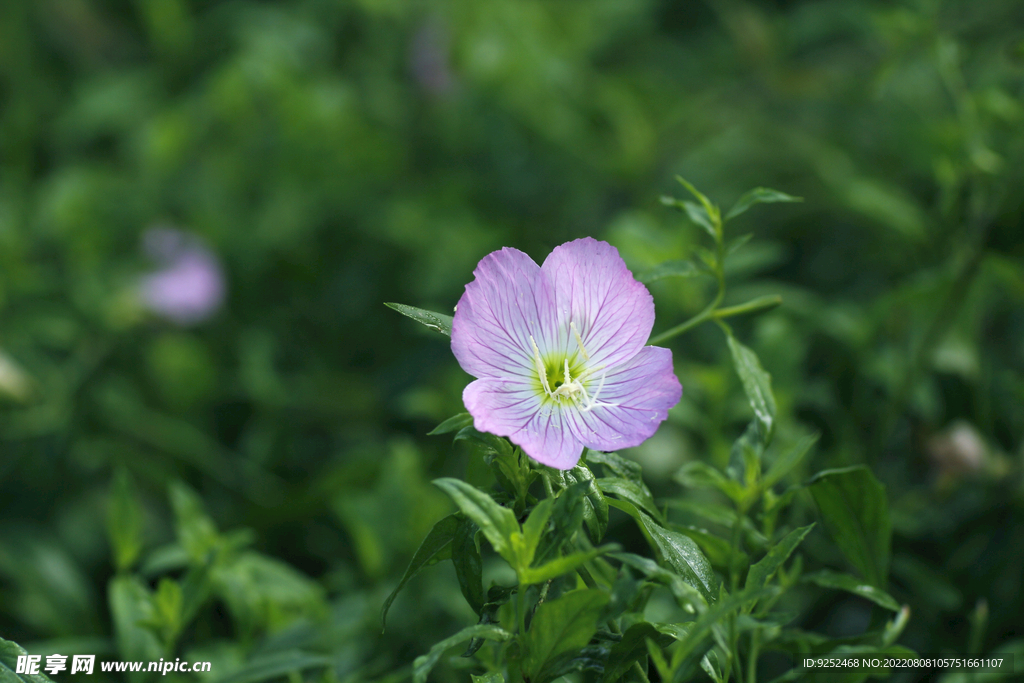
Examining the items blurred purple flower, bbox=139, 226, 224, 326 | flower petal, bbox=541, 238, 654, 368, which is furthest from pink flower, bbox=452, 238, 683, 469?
blurred purple flower, bbox=139, 226, 224, 326

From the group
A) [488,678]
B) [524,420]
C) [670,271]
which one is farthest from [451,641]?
[670,271]

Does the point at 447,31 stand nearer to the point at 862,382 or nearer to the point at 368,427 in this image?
the point at 368,427

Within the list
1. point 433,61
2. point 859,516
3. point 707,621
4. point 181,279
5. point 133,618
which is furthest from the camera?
point 433,61

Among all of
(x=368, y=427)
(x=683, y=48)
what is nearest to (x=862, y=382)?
(x=368, y=427)

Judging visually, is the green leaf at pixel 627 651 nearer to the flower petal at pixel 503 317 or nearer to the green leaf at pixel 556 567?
the green leaf at pixel 556 567

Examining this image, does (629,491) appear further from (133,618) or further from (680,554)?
(133,618)

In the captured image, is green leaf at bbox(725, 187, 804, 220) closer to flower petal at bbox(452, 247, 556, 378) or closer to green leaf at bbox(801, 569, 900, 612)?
flower petal at bbox(452, 247, 556, 378)
